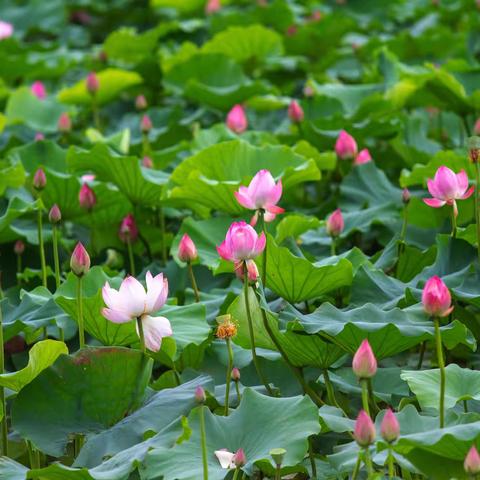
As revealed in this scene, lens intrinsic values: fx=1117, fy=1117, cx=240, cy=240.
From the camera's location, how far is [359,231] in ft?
8.20

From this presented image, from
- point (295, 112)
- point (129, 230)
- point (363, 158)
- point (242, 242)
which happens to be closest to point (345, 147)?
point (363, 158)

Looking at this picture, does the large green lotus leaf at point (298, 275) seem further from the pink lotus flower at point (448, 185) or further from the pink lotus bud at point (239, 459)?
the pink lotus bud at point (239, 459)

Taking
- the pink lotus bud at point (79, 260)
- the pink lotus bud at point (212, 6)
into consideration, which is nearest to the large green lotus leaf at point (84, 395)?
the pink lotus bud at point (79, 260)

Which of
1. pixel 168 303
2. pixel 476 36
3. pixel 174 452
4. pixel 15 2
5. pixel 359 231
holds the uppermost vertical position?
pixel 174 452

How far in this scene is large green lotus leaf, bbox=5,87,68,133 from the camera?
3.48 meters

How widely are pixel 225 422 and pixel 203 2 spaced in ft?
11.2

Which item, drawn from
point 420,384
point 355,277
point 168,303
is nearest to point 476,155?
point 355,277

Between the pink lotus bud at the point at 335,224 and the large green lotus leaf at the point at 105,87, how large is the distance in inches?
61.7

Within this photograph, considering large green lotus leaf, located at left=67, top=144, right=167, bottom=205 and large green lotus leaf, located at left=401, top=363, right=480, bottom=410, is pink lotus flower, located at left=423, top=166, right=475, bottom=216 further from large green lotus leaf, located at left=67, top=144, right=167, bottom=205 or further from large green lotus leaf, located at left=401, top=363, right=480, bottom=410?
large green lotus leaf, located at left=67, top=144, right=167, bottom=205

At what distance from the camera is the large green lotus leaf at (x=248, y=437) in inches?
58.7

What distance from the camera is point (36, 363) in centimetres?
169

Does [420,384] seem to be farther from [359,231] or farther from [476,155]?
[359,231]

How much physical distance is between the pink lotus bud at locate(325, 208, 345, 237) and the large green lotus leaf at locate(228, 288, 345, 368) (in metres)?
0.39

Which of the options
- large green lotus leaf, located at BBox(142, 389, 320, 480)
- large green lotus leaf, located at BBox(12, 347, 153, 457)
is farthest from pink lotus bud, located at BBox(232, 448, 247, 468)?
large green lotus leaf, located at BBox(12, 347, 153, 457)
